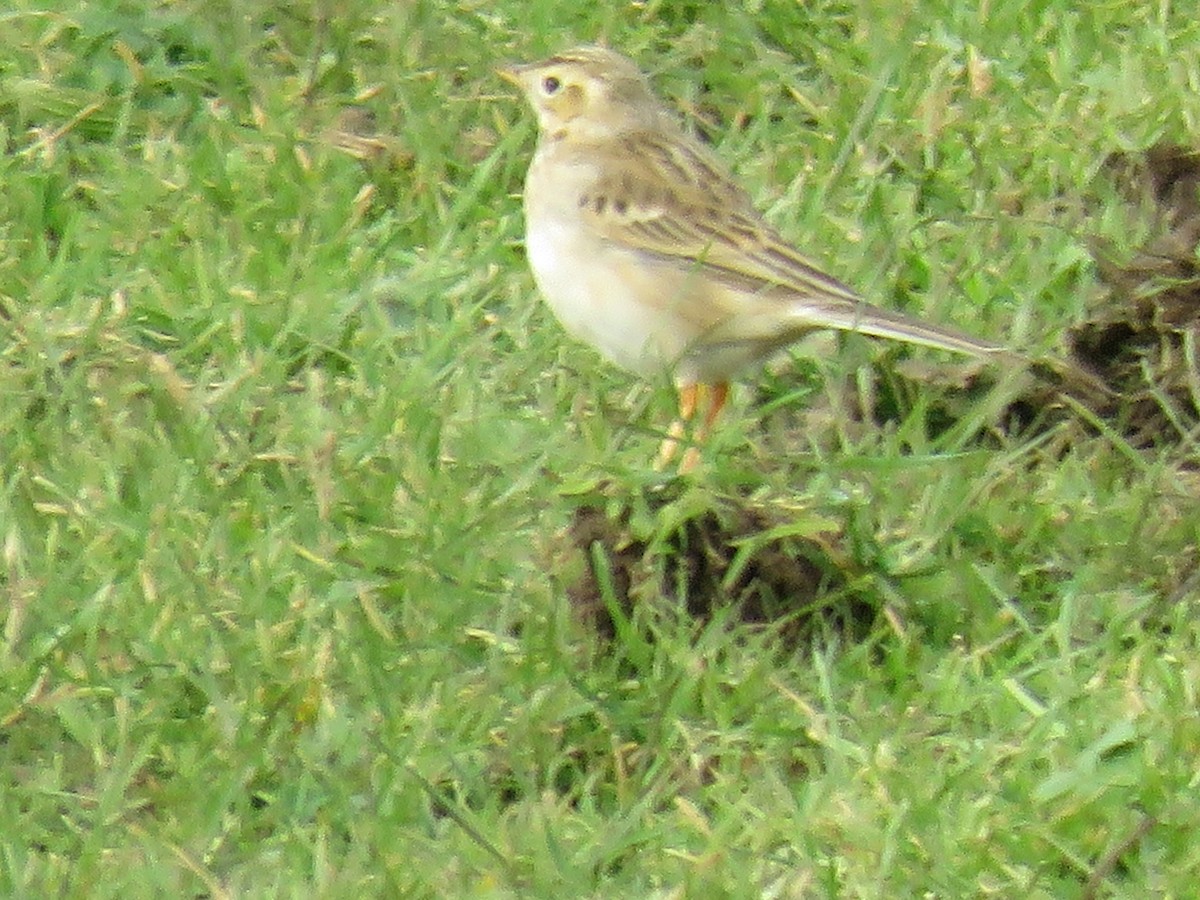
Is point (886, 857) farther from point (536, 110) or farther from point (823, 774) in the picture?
point (536, 110)

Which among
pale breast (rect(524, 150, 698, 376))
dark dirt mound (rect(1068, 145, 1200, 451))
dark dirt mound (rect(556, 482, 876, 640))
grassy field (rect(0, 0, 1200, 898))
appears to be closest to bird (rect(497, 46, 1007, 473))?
pale breast (rect(524, 150, 698, 376))

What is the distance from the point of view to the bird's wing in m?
6.50

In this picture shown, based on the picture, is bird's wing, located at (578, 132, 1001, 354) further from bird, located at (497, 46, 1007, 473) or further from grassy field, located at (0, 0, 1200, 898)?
grassy field, located at (0, 0, 1200, 898)

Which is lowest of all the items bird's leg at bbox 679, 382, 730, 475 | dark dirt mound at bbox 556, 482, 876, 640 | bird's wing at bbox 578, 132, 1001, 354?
bird's leg at bbox 679, 382, 730, 475

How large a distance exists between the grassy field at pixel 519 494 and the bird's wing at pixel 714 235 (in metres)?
0.35

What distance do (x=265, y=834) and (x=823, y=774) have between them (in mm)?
1168

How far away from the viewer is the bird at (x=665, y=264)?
263 inches

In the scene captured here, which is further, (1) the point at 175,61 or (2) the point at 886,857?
(1) the point at 175,61

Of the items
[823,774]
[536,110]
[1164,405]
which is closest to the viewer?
[823,774]

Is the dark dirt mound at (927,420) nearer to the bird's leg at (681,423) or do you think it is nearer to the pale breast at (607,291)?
the bird's leg at (681,423)

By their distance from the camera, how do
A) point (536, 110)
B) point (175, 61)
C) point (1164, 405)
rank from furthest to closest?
point (175, 61) → point (536, 110) → point (1164, 405)

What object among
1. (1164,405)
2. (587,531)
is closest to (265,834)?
(587,531)

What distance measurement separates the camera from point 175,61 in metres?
8.38

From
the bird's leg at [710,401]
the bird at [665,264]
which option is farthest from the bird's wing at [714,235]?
the bird's leg at [710,401]
